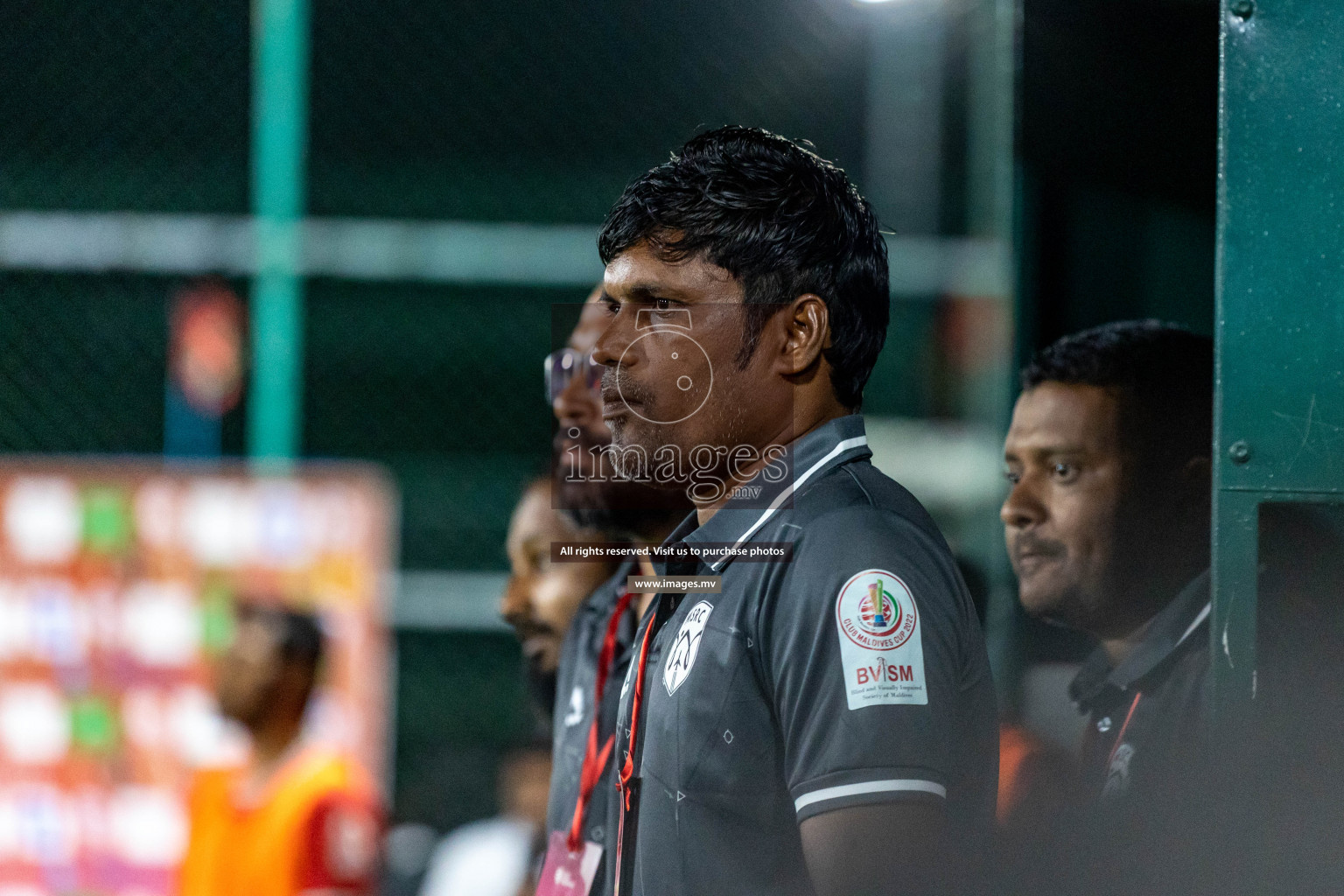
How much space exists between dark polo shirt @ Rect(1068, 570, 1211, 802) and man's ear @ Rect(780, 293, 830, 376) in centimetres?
94

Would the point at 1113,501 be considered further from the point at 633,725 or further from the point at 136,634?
the point at 136,634

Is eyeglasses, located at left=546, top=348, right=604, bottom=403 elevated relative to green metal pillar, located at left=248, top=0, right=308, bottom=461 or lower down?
lower down

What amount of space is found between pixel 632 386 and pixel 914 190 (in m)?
6.26

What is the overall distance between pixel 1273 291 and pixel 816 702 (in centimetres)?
93

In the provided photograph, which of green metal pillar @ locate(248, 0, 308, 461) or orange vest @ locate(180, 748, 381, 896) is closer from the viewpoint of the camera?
orange vest @ locate(180, 748, 381, 896)

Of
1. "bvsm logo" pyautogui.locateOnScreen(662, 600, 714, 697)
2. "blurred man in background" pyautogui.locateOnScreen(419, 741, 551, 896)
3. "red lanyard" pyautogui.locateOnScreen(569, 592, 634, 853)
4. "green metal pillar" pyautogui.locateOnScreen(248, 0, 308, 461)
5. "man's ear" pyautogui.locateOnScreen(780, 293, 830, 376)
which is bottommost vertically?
"blurred man in background" pyautogui.locateOnScreen(419, 741, 551, 896)

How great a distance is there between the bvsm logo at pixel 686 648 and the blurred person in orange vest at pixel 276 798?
6.39 ft

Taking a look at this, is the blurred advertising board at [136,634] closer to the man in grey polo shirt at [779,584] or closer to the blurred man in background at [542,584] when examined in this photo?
the blurred man in background at [542,584]

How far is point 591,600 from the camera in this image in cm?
230

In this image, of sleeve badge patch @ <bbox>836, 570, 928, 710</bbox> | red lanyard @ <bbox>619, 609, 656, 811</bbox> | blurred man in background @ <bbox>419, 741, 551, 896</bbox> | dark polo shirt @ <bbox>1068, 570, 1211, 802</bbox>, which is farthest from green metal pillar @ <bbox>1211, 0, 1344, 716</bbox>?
blurred man in background @ <bbox>419, 741, 551, 896</bbox>

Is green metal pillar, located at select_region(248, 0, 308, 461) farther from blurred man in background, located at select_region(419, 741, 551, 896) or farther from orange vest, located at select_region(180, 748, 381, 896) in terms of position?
orange vest, located at select_region(180, 748, 381, 896)

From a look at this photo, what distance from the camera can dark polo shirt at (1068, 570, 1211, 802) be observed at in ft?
6.15

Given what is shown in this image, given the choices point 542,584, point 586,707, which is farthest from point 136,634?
point 586,707

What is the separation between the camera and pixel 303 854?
2.91 m
